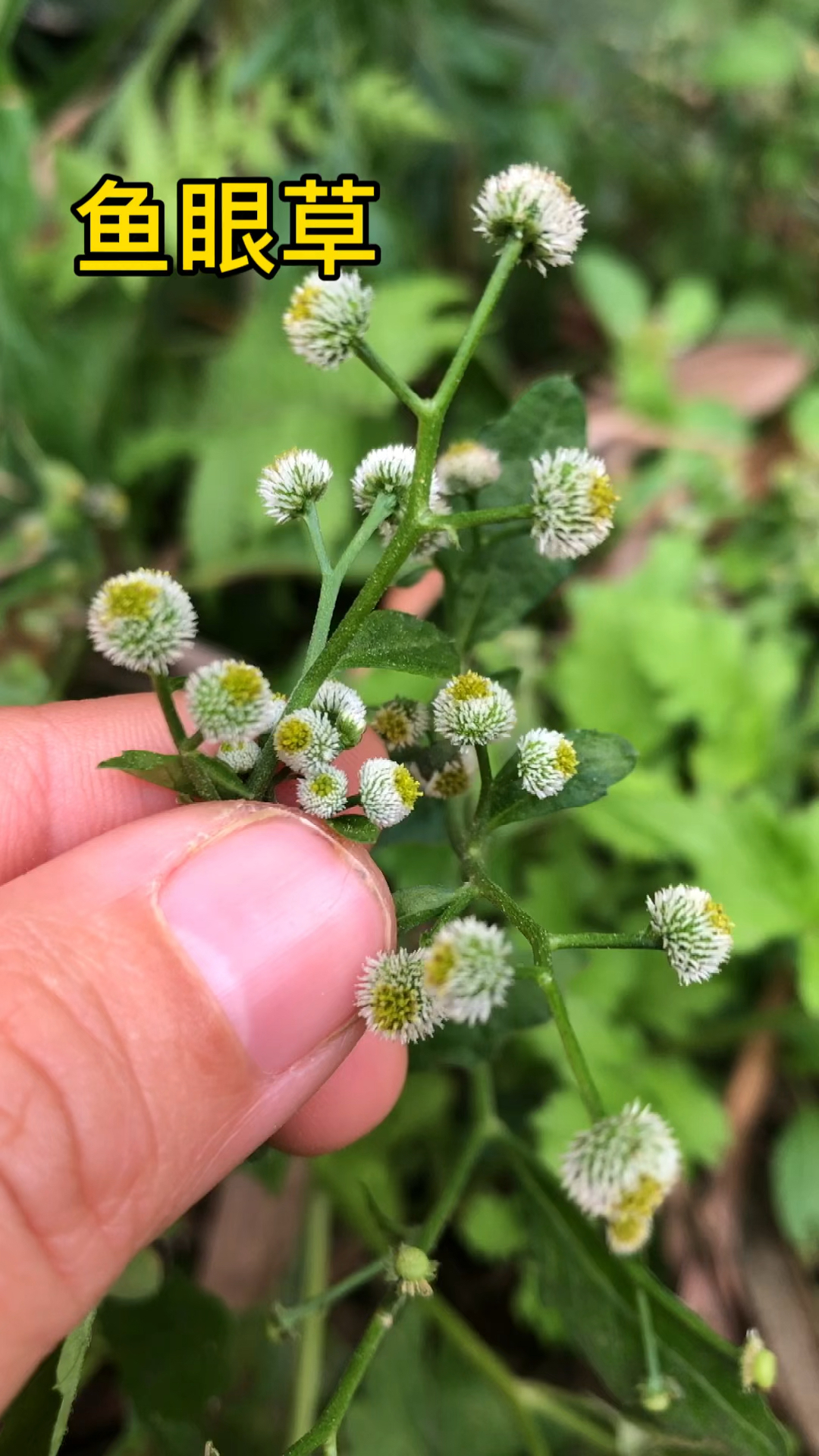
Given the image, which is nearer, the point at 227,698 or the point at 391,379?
the point at 227,698

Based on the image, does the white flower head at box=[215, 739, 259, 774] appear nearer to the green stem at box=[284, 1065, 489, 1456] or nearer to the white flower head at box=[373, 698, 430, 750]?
the white flower head at box=[373, 698, 430, 750]

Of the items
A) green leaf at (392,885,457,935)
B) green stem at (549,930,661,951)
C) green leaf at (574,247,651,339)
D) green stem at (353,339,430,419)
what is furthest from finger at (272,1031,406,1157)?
green leaf at (574,247,651,339)

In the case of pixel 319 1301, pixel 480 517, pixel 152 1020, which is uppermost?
pixel 480 517

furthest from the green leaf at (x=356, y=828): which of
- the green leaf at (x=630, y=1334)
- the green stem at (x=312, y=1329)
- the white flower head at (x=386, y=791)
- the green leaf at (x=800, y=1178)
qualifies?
the green leaf at (x=800, y=1178)

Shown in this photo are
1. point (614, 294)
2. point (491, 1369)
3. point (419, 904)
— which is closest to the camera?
point (419, 904)

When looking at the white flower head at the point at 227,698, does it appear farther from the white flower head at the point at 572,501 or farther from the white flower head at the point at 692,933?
the white flower head at the point at 692,933

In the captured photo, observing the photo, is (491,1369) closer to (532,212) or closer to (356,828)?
(356,828)

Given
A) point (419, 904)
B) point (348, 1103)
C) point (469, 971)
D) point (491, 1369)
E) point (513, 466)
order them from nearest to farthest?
point (469, 971)
point (419, 904)
point (513, 466)
point (348, 1103)
point (491, 1369)

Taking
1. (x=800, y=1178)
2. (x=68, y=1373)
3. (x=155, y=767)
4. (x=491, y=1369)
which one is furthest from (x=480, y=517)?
(x=800, y=1178)
